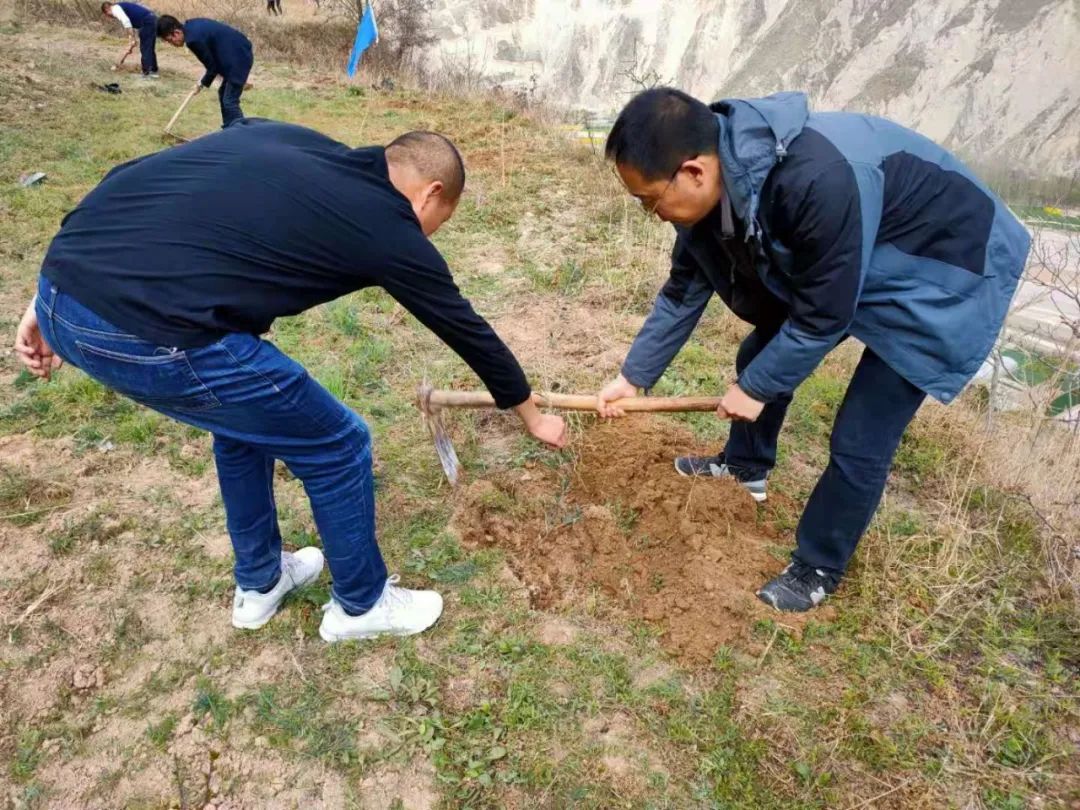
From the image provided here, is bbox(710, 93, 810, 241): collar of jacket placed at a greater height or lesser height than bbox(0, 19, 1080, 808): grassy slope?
greater

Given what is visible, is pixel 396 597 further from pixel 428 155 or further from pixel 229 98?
pixel 229 98

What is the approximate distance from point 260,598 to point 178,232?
1.31m

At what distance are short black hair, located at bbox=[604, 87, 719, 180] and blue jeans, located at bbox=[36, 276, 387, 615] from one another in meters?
1.04

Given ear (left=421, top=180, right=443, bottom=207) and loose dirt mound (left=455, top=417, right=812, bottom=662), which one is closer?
ear (left=421, top=180, right=443, bottom=207)

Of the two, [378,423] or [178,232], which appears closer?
[178,232]

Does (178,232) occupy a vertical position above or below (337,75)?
above

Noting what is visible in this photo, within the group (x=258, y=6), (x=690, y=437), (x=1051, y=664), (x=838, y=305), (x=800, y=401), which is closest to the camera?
(x=838, y=305)

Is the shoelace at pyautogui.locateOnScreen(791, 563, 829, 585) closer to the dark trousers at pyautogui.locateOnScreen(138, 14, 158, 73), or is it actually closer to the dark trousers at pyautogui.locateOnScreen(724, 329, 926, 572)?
the dark trousers at pyautogui.locateOnScreen(724, 329, 926, 572)

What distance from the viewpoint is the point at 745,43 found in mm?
22703

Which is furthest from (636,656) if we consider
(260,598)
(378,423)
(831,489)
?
(378,423)

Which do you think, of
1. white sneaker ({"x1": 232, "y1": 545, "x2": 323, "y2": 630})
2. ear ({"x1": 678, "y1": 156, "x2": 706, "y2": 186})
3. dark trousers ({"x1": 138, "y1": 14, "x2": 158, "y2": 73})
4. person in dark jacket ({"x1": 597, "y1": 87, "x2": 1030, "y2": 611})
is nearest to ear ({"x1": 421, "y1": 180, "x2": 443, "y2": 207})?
person in dark jacket ({"x1": 597, "y1": 87, "x2": 1030, "y2": 611})

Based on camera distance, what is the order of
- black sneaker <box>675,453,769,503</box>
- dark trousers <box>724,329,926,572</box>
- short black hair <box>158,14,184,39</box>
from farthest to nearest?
1. short black hair <box>158,14,184,39</box>
2. black sneaker <box>675,453,769,503</box>
3. dark trousers <box>724,329,926,572</box>

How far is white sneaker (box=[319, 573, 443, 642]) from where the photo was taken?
7.26 ft

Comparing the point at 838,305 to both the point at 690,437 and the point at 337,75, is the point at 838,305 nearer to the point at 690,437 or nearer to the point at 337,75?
the point at 690,437
